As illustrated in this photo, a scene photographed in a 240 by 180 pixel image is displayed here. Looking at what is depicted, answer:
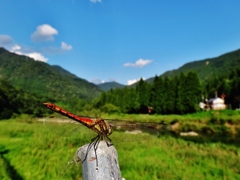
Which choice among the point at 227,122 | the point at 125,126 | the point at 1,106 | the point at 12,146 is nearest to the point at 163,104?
the point at 227,122

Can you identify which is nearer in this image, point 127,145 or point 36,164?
point 36,164

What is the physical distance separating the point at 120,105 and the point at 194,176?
5745 cm

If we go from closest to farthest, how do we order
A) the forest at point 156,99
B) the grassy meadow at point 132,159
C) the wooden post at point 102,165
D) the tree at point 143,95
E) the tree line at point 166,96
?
the wooden post at point 102,165 < the grassy meadow at point 132,159 < the tree line at point 166,96 < the forest at point 156,99 < the tree at point 143,95

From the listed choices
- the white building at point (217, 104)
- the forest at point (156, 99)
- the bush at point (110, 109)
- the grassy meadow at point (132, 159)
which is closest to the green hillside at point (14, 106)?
the forest at point (156, 99)

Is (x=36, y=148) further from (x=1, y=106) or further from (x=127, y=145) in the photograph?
(x=1, y=106)

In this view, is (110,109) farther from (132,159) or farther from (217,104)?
(132,159)

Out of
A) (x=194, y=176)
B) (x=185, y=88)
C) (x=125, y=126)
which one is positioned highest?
(x=185, y=88)

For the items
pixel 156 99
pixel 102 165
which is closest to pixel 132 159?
pixel 102 165

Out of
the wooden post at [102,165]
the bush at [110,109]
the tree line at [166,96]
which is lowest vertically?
the wooden post at [102,165]

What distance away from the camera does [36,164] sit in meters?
9.95

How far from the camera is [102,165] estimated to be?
8.53 ft

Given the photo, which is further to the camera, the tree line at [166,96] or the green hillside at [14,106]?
the green hillside at [14,106]

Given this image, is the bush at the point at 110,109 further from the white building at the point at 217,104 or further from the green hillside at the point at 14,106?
the white building at the point at 217,104

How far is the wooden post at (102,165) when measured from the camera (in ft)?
8.47
